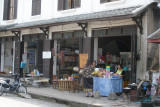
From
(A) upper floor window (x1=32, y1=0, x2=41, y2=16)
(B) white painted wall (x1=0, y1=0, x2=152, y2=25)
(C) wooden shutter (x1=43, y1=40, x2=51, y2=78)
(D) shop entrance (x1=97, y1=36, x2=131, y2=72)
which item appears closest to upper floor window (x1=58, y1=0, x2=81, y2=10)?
(B) white painted wall (x1=0, y1=0, x2=152, y2=25)

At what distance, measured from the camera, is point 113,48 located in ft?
46.2

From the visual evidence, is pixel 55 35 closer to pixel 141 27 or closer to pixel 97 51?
pixel 97 51

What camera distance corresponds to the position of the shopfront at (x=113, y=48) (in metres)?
11.4

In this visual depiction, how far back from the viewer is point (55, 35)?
581 inches

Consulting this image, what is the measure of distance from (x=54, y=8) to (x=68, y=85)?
534 centimetres

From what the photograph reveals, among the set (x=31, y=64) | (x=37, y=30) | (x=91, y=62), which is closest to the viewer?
(x=91, y=62)

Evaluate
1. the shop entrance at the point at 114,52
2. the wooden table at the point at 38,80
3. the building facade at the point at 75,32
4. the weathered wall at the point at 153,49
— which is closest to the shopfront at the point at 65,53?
the building facade at the point at 75,32

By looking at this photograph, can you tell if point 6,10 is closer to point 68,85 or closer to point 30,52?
point 30,52

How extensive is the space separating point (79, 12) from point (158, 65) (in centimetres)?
547

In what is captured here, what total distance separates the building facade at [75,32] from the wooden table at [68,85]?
1595 mm

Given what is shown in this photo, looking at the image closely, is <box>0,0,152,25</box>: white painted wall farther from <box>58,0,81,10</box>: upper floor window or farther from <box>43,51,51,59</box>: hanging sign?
<box>43,51,51,59</box>: hanging sign

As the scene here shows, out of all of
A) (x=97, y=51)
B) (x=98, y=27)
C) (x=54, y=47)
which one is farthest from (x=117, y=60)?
(x=54, y=47)

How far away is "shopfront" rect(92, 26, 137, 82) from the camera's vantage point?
37.5 ft

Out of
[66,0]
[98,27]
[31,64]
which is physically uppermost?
[66,0]
